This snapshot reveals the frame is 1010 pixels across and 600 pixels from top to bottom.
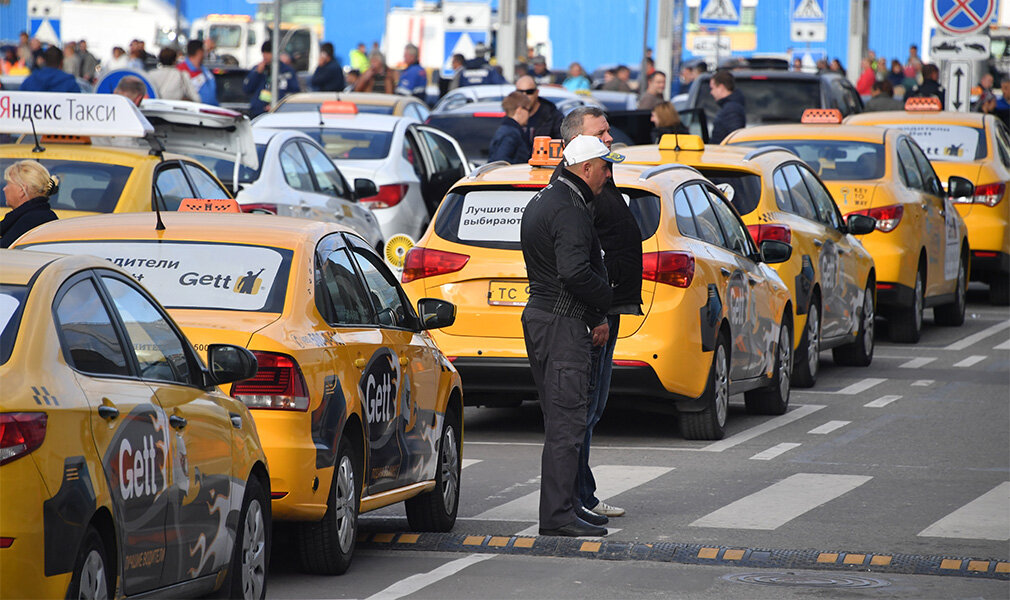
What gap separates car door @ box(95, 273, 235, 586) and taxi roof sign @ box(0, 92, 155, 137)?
23.3 feet

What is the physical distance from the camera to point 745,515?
9664 mm

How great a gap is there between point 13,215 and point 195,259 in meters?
2.83

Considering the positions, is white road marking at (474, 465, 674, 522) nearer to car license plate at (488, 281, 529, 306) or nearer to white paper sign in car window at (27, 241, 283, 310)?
car license plate at (488, 281, 529, 306)

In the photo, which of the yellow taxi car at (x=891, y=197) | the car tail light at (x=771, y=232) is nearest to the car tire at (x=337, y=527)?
the car tail light at (x=771, y=232)

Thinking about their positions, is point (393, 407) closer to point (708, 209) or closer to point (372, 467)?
point (372, 467)

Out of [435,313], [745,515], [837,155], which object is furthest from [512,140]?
[435,313]

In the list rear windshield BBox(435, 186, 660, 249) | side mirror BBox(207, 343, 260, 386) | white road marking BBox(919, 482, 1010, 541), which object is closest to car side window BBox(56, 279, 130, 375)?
side mirror BBox(207, 343, 260, 386)

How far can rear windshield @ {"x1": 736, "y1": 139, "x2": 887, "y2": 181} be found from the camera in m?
18.0

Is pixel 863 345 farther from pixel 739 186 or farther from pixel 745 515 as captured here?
pixel 745 515

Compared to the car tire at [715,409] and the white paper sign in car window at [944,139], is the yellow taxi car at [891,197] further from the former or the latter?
the car tire at [715,409]

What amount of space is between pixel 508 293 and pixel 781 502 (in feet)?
8.21

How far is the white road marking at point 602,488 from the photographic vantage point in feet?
31.8

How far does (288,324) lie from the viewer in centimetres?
783

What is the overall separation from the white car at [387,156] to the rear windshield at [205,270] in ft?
36.8
